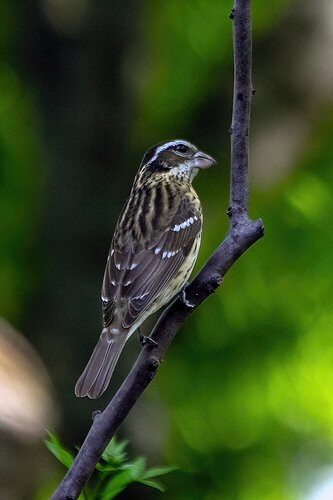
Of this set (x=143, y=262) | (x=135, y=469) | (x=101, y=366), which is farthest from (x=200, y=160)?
(x=135, y=469)

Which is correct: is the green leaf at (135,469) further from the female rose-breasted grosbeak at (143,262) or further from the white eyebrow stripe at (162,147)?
the white eyebrow stripe at (162,147)

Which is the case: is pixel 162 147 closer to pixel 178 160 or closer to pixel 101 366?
pixel 178 160

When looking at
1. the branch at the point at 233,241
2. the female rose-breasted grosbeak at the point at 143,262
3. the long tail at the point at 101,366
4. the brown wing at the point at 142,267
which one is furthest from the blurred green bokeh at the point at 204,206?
the branch at the point at 233,241

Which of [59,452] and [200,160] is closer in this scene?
[59,452]

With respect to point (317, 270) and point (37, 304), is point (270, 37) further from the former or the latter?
point (37, 304)

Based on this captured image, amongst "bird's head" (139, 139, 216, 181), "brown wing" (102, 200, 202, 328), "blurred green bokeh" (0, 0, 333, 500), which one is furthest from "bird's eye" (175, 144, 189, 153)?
"blurred green bokeh" (0, 0, 333, 500)

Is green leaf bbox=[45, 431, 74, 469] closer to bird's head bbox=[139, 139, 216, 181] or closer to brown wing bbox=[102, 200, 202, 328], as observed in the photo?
brown wing bbox=[102, 200, 202, 328]

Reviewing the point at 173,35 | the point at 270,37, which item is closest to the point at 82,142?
the point at 173,35
